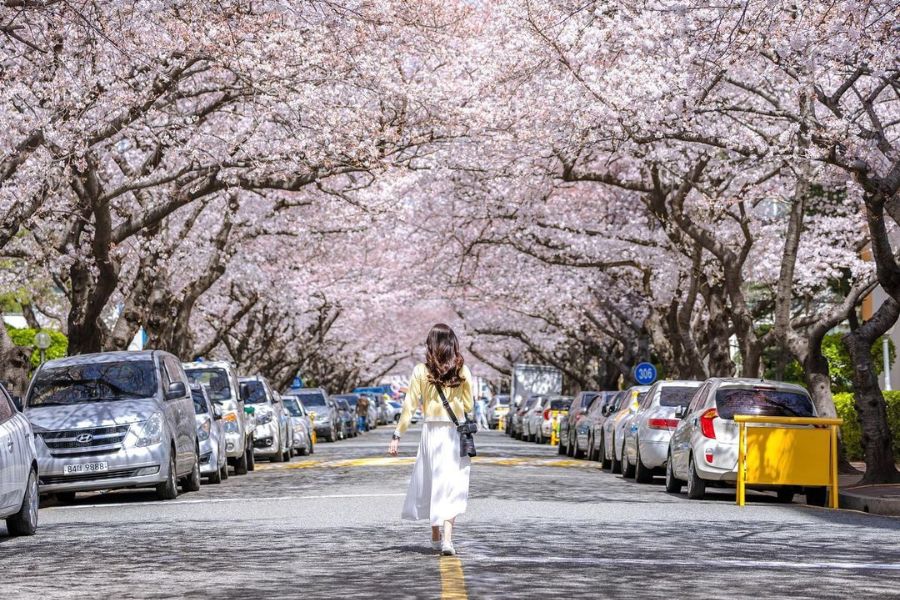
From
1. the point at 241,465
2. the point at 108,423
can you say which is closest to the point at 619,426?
the point at 241,465

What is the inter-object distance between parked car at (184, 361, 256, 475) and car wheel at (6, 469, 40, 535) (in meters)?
11.5

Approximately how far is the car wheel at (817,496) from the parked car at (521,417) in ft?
103

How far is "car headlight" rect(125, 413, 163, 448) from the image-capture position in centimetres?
1884

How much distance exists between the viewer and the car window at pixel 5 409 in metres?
14.1

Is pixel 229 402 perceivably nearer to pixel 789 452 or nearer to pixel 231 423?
pixel 231 423

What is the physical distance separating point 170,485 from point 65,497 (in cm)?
214

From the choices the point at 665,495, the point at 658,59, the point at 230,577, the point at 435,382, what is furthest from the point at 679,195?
the point at 230,577

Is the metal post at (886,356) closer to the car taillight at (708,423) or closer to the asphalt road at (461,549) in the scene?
the asphalt road at (461,549)

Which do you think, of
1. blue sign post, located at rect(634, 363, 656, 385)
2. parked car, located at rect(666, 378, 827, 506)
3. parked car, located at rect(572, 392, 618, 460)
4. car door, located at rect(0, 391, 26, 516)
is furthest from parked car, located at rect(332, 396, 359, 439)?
car door, located at rect(0, 391, 26, 516)

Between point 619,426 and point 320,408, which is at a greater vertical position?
point 320,408

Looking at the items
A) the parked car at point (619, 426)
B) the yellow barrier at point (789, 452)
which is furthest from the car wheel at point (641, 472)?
the yellow barrier at point (789, 452)

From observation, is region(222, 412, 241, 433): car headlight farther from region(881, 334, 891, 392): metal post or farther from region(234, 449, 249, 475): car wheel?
region(881, 334, 891, 392): metal post

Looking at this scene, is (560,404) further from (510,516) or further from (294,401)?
(510,516)

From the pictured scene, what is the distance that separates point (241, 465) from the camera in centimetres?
2719
